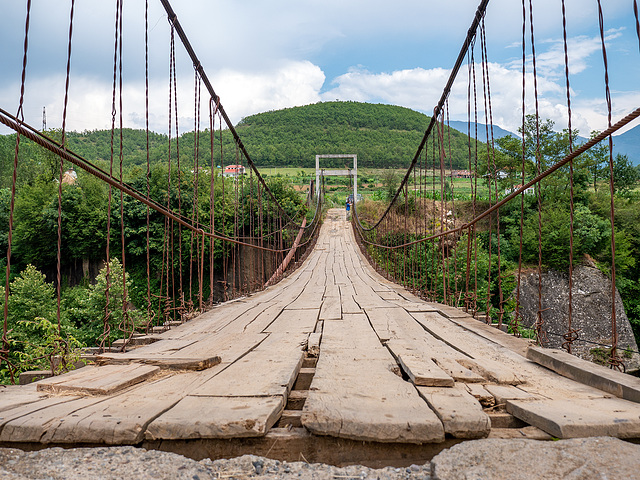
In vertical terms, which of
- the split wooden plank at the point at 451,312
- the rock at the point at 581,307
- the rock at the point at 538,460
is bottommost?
the rock at the point at 581,307

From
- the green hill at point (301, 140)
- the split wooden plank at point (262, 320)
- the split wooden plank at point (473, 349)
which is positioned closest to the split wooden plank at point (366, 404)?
the split wooden plank at point (473, 349)

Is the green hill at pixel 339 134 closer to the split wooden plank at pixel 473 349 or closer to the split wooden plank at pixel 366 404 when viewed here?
the split wooden plank at pixel 473 349

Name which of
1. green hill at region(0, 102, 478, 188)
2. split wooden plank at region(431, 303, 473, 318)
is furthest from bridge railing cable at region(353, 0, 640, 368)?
green hill at region(0, 102, 478, 188)

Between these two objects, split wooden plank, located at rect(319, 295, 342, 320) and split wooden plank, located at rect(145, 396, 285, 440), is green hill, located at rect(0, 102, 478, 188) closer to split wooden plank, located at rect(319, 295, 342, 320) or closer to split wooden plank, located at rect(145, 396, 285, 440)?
split wooden plank, located at rect(319, 295, 342, 320)

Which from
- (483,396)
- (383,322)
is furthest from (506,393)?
(383,322)

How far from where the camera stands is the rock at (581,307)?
35.7 ft

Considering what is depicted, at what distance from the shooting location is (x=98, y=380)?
1.09 metres

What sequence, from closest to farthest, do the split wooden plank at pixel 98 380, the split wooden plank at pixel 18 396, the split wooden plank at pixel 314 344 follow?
the split wooden plank at pixel 18 396 < the split wooden plank at pixel 98 380 < the split wooden plank at pixel 314 344

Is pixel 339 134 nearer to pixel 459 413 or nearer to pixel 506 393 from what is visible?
pixel 506 393

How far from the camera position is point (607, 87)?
4.25ft

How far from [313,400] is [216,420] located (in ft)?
0.73

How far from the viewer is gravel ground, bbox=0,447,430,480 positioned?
2.25 feet

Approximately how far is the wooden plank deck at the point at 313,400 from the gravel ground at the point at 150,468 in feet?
0.09

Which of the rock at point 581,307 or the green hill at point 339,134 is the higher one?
the green hill at point 339,134
